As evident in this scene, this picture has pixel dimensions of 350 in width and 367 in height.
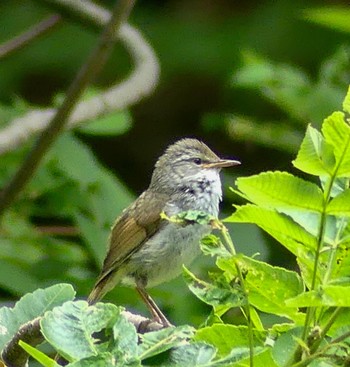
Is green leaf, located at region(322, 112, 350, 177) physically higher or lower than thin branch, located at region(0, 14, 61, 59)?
higher

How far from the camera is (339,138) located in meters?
2.01

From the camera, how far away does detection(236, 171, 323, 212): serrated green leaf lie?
204 centimetres

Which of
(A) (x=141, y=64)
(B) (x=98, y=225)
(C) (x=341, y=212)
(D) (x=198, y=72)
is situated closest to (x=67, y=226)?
(B) (x=98, y=225)

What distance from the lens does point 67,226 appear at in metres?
6.17

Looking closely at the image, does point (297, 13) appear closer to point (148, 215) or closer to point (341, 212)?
point (148, 215)

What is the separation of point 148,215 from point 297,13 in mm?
4071

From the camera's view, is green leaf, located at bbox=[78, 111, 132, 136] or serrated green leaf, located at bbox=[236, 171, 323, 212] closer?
serrated green leaf, located at bbox=[236, 171, 323, 212]

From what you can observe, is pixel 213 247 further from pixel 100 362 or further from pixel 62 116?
pixel 62 116

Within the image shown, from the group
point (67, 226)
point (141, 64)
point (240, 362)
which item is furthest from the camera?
point (141, 64)

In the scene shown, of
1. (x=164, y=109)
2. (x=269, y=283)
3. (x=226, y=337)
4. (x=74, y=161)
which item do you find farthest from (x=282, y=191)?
(x=164, y=109)

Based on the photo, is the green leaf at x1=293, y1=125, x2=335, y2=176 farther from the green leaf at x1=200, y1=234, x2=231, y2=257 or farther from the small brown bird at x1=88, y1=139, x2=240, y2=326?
the small brown bird at x1=88, y1=139, x2=240, y2=326

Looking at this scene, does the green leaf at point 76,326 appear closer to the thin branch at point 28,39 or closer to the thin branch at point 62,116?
the thin branch at point 62,116

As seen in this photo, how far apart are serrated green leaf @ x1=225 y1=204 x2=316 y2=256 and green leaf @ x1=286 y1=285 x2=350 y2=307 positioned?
180 mm

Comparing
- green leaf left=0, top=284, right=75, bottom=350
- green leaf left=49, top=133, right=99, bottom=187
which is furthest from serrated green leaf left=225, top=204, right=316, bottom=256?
green leaf left=49, top=133, right=99, bottom=187
